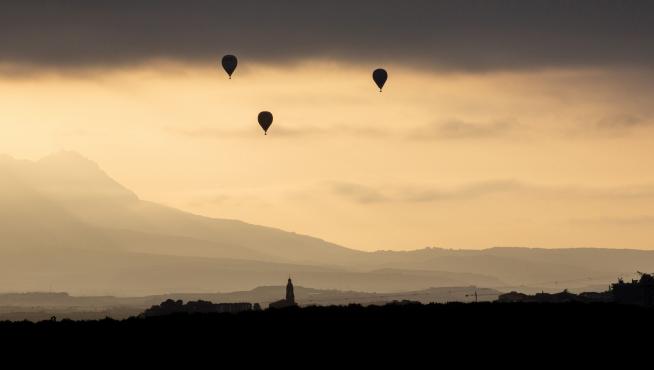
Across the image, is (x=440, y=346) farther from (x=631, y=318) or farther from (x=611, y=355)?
(x=631, y=318)

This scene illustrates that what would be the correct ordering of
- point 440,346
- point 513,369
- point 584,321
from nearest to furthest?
point 513,369
point 440,346
point 584,321

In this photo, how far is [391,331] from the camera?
261ft

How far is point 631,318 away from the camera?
85.3 metres

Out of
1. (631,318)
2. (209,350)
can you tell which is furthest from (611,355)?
(209,350)

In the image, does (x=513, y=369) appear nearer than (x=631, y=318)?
Yes

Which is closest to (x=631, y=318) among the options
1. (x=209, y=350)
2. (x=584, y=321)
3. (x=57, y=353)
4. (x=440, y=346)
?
(x=584, y=321)

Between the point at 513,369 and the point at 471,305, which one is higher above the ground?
the point at 471,305

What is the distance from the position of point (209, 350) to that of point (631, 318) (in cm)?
2774

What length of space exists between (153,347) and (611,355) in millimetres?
25053

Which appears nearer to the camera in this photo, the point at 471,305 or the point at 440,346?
the point at 440,346

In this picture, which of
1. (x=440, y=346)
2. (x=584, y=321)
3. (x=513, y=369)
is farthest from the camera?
(x=584, y=321)

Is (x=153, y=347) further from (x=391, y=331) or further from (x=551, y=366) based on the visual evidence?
(x=551, y=366)

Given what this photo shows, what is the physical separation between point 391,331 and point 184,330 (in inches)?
476

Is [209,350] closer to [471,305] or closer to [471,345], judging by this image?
[471,345]
